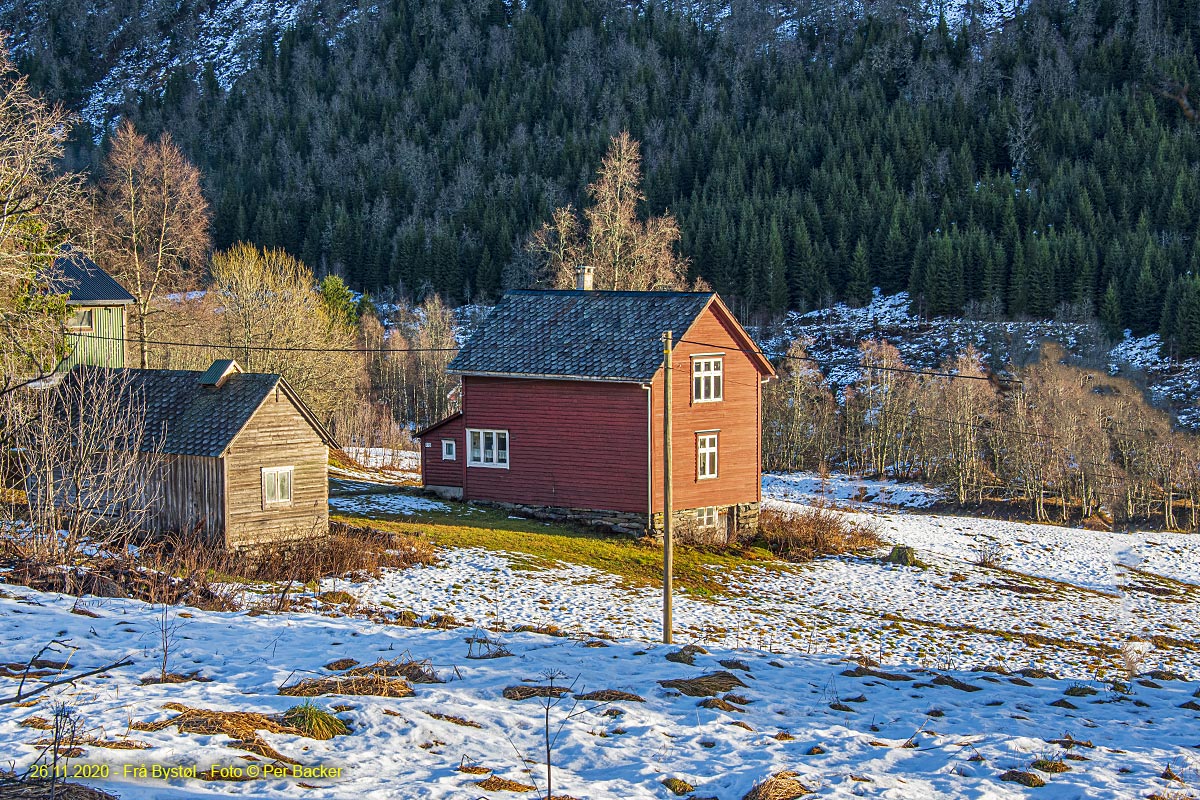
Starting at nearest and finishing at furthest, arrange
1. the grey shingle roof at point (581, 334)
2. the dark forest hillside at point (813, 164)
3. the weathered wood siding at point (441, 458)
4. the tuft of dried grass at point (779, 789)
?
the tuft of dried grass at point (779, 789), the grey shingle roof at point (581, 334), the weathered wood siding at point (441, 458), the dark forest hillside at point (813, 164)

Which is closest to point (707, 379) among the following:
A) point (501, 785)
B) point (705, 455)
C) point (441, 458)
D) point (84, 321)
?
point (705, 455)

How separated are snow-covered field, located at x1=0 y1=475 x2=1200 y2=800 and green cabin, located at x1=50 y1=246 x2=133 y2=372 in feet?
59.9

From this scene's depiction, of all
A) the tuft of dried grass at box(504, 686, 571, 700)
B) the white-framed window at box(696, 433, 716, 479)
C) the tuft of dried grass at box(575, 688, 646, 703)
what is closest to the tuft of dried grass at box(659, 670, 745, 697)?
the tuft of dried grass at box(575, 688, 646, 703)

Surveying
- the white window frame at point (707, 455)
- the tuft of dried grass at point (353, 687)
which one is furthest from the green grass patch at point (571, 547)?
the tuft of dried grass at point (353, 687)

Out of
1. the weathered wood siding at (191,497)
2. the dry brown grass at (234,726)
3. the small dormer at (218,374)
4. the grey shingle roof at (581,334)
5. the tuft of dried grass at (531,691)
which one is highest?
the grey shingle roof at (581,334)

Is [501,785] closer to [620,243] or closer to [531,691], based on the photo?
[531,691]

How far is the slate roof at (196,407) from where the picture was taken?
2859 centimetres

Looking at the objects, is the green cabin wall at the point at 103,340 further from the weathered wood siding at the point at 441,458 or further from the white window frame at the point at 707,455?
the white window frame at the point at 707,455

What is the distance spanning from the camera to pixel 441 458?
39250 millimetres

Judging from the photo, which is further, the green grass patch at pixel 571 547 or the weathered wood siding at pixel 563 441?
the weathered wood siding at pixel 563 441

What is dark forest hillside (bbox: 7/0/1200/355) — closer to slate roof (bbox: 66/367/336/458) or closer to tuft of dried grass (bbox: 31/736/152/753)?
slate roof (bbox: 66/367/336/458)

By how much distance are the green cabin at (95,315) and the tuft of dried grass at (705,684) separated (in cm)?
2974

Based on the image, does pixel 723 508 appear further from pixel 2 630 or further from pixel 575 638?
pixel 2 630

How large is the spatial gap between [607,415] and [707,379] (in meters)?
3.63
